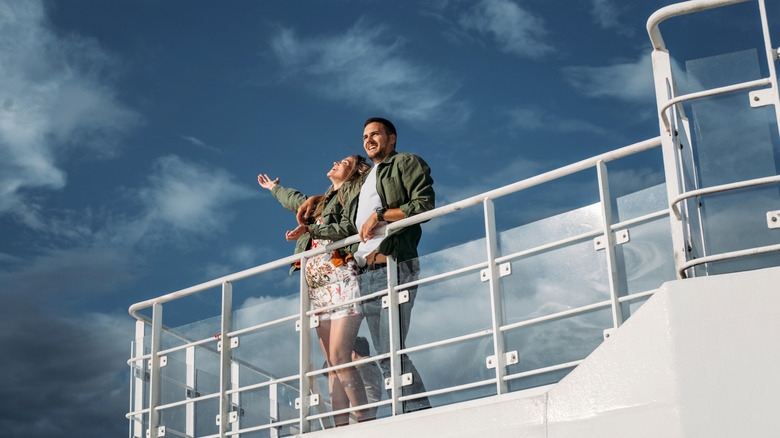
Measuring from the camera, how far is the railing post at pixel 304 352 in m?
7.52

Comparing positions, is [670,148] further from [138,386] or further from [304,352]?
[138,386]

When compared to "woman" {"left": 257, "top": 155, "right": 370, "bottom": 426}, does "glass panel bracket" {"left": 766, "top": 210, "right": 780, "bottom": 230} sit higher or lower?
lower

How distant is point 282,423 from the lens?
766 centimetres

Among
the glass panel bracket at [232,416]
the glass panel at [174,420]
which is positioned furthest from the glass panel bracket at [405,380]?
the glass panel at [174,420]

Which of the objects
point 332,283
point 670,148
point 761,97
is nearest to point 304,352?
point 332,283

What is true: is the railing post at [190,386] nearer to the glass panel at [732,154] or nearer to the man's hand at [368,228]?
the man's hand at [368,228]

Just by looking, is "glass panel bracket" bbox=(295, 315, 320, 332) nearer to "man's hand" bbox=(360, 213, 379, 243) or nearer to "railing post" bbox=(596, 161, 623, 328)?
"man's hand" bbox=(360, 213, 379, 243)

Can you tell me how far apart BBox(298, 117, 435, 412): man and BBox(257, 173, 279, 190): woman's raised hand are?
1.90m

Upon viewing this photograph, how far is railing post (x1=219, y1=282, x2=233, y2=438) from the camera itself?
8.20 meters

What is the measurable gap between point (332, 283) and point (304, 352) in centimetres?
62

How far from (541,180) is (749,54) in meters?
A: 1.77

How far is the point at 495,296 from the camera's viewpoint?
643 cm

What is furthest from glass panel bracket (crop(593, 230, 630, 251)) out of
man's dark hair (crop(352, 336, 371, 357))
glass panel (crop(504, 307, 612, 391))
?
man's dark hair (crop(352, 336, 371, 357))

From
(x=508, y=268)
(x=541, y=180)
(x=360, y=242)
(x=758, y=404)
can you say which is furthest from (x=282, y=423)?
(x=758, y=404)
